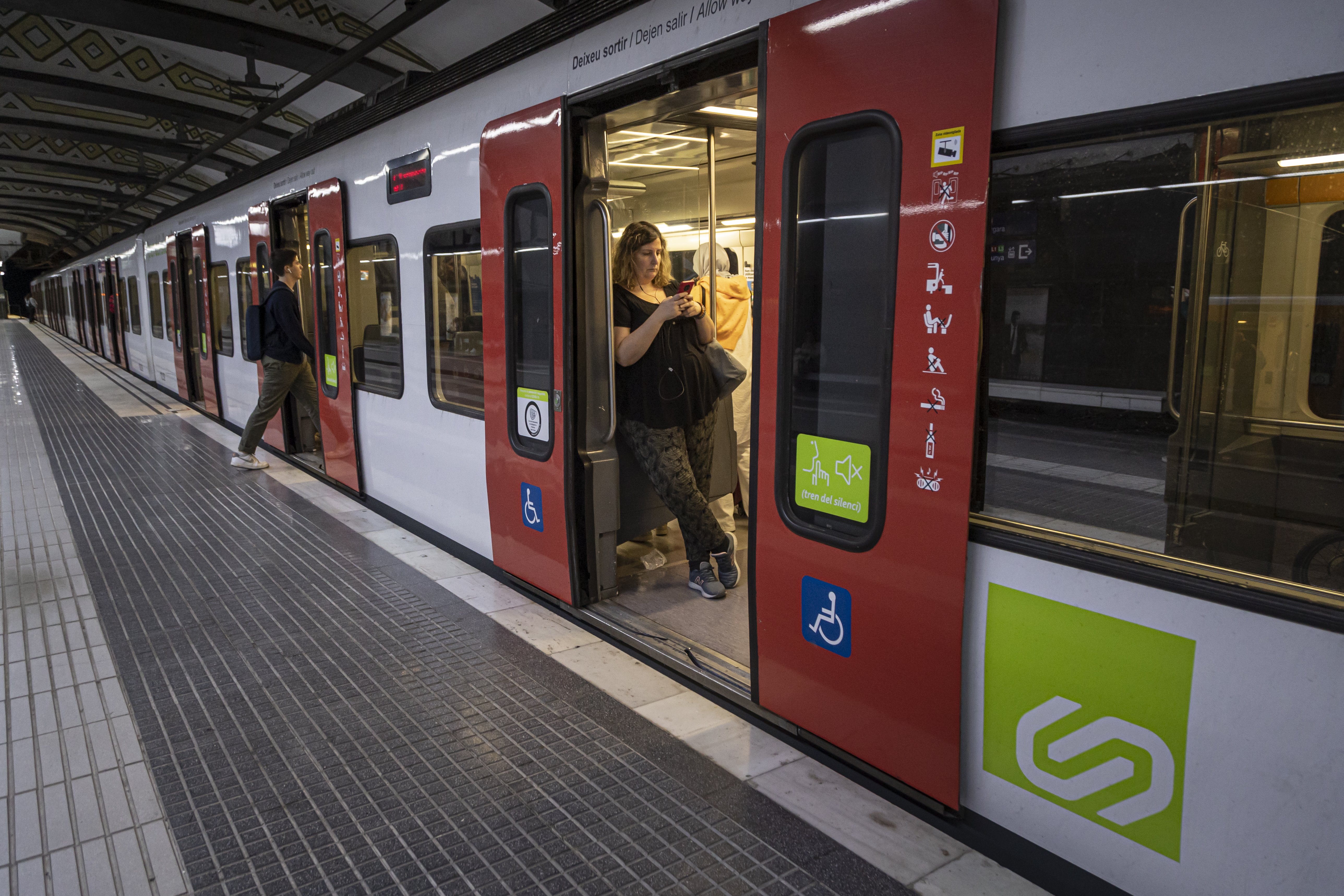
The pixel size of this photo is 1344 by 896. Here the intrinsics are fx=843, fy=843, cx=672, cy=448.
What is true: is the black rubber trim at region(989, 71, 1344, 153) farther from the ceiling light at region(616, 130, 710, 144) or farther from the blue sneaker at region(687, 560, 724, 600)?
the ceiling light at region(616, 130, 710, 144)

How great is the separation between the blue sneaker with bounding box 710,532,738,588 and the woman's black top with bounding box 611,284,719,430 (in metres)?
0.70

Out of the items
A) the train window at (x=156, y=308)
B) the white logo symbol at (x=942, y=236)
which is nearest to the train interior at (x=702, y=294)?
the white logo symbol at (x=942, y=236)

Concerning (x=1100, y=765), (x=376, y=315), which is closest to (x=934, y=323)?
(x=1100, y=765)

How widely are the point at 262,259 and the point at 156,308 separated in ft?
24.1

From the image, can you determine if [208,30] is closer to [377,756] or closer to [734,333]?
[734,333]

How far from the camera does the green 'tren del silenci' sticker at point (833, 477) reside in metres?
2.40

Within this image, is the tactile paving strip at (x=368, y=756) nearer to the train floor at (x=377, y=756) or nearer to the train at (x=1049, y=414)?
the train floor at (x=377, y=756)

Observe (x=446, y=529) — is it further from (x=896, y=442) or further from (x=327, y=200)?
(x=896, y=442)

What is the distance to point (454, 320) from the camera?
4777 mm

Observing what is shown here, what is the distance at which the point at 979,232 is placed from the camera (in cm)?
203

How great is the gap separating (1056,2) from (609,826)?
7.80 ft

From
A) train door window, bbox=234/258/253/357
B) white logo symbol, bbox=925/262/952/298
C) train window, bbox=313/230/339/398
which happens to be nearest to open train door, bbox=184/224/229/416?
train door window, bbox=234/258/253/357

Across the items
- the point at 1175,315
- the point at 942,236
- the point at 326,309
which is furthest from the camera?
the point at 326,309

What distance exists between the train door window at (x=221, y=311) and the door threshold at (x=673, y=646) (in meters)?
7.15
